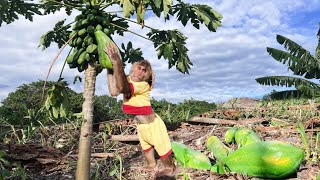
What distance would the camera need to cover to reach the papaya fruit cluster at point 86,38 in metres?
3.88

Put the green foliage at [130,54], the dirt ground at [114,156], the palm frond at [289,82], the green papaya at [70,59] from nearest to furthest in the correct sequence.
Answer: the green papaya at [70,59], the dirt ground at [114,156], the green foliage at [130,54], the palm frond at [289,82]

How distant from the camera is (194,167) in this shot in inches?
153

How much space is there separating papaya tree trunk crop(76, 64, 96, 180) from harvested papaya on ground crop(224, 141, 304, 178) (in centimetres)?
136

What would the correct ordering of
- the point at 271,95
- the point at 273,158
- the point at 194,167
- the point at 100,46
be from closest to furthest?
the point at 273,158
the point at 100,46
the point at 194,167
the point at 271,95

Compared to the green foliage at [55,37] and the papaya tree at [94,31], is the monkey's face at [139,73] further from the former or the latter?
the green foliage at [55,37]

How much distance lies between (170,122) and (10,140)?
2416mm

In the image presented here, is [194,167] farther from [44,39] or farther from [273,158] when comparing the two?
[44,39]

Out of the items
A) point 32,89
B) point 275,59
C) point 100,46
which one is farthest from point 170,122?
point 32,89

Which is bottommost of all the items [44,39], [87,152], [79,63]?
Result: [87,152]

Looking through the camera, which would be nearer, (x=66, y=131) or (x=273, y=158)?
(x=273, y=158)

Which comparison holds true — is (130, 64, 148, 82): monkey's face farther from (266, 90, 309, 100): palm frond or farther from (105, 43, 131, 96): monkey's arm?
(266, 90, 309, 100): palm frond

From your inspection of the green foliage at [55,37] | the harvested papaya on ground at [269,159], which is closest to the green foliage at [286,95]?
the green foliage at [55,37]

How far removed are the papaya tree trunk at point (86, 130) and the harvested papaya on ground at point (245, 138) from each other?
1.55 m

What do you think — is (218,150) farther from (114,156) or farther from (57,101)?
(57,101)
